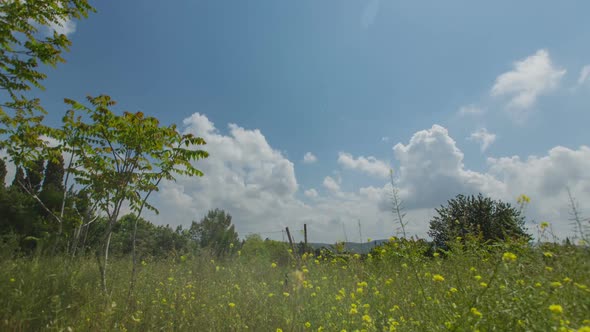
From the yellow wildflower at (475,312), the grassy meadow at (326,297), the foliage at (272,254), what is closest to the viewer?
the yellow wildflower at (475,312)

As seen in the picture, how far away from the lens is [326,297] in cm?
431

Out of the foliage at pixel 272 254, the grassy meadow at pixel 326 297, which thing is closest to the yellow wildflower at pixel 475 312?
the grassy meadow at pixel 326 297

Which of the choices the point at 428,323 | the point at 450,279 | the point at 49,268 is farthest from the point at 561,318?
the point at 49,268

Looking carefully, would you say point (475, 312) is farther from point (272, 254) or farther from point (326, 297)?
point (272, 254)

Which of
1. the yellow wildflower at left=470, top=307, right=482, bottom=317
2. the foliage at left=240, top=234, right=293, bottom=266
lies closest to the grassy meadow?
the yellow wildflower at left=470, top=307, right=482, bottom=317

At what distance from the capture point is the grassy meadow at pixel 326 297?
1.88 meters

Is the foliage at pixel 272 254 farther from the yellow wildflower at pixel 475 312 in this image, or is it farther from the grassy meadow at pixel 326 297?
the yellow wildflower at pixel 475 312

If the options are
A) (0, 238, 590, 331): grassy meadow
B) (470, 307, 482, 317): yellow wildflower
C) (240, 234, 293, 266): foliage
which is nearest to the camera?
(470, 307, 482, 317): yellow wildflower

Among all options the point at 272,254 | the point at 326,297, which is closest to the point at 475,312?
the point at 326,297

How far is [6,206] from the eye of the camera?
9312 millimetres

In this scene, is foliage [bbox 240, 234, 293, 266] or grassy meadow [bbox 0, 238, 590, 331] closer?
grassy meadow [bbox 0, 238, 590, 331]

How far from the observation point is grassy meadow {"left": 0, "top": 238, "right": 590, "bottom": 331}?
188cm

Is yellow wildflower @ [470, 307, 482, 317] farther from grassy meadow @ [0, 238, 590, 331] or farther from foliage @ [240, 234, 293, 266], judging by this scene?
foliage @ [240, 234, 293, 266]

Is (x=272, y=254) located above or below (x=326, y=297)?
above
